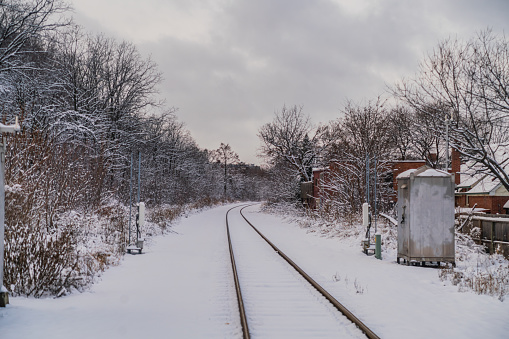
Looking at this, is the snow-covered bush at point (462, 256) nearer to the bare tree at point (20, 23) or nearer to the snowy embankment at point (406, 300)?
the snowy embankment at point (406, 300)

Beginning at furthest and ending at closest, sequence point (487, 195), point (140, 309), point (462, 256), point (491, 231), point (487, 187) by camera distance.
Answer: point (487, 195)
point (487, 187)
point (491, 231)
point (462, 256)
point (140, 309)

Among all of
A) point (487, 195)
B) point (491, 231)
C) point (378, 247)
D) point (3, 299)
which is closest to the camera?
point (3, 299)

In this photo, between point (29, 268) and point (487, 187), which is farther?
point (487, 187)

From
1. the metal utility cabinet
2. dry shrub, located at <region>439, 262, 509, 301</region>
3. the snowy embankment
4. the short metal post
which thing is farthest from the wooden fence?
the short metal post

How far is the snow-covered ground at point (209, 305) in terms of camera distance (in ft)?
20.3

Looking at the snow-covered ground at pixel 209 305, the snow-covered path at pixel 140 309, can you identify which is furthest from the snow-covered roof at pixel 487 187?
the snow-covered path at pixel 140 309

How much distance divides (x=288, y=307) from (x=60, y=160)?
1028cm

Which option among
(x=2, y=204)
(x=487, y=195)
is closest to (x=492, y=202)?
(x=487, y=195)

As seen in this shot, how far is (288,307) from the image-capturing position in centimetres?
740

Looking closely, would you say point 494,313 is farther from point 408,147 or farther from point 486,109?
point 408,147

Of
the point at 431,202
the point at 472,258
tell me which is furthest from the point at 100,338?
the point at 472,258

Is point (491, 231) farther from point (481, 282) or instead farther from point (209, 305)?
point (209, 305)

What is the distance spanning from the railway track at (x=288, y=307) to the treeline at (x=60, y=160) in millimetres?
3519

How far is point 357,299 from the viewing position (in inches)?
319
